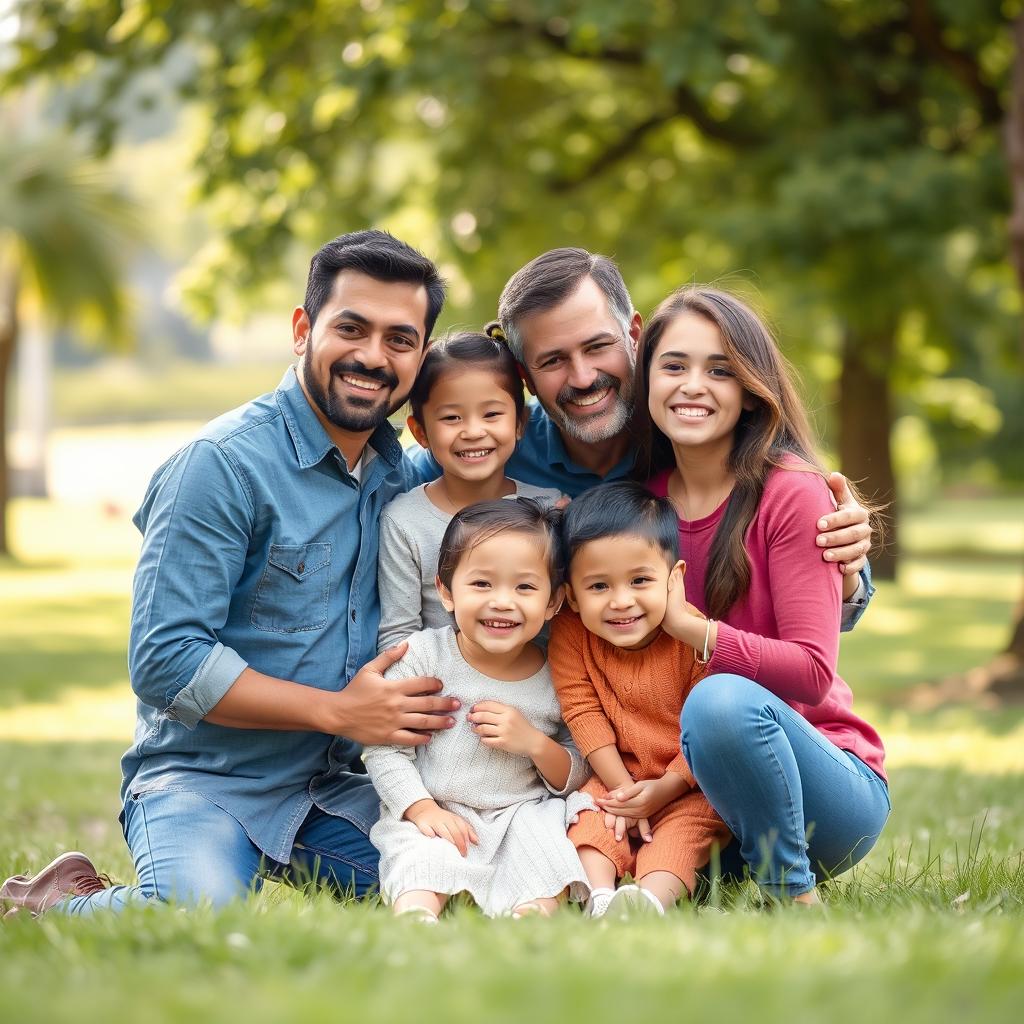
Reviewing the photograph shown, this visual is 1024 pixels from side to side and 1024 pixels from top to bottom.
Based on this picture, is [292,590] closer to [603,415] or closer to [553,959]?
[603,415]

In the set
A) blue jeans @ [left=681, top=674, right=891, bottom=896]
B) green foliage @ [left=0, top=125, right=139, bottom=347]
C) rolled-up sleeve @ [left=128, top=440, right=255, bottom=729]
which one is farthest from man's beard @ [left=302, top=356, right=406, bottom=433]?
green foliage @ [left=0, top=125, right=139, bottom=347]

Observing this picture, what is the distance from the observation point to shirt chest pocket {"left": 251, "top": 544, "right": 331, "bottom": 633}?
3742 mm

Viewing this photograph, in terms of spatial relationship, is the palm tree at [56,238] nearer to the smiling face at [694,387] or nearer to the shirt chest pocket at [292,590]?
the shirt chest pocket at [292,590]

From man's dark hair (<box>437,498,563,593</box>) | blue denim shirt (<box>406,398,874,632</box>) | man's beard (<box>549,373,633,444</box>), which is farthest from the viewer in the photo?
blue denim shirt (<box>406,398,874,632</box>)

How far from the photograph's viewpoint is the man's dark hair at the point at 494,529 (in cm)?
362

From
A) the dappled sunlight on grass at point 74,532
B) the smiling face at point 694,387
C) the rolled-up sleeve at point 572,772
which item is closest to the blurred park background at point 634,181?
the rolled-up sleeve at point 572,772

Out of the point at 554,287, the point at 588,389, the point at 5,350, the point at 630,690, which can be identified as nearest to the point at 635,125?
the point at 554,287

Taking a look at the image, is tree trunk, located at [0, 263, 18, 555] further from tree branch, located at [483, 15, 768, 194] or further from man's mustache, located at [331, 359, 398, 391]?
man's mustache, located at [331, 359, 398, 391]

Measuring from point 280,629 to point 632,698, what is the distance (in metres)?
0.98

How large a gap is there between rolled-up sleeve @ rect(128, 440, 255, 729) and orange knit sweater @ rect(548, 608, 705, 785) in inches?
35.2

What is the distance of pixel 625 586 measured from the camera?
11.7ft

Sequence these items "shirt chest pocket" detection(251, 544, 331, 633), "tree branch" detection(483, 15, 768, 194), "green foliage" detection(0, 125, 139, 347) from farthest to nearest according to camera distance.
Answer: "green foliage" detection(0, 125, 139, 347) < "tree branch" detection(483, 15, 768, 194) < "shirt chest pocket" detection(251, 544, 331, 633)

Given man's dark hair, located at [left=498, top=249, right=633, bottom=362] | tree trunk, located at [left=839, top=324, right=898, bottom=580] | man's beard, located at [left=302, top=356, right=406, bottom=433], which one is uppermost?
tree trunk, located at [left=839, top=324, right=898, bottom=580]

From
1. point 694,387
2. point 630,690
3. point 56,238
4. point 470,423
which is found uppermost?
point 56,238
